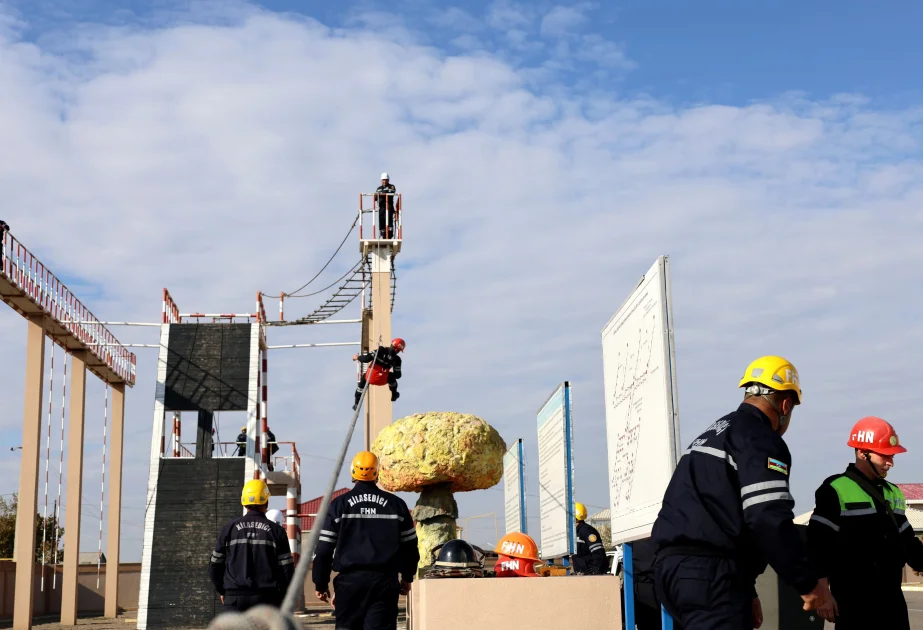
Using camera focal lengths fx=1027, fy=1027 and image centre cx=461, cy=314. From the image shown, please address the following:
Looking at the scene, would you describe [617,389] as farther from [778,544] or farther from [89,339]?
[89,339]

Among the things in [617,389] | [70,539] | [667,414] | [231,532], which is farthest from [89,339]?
[667,414]

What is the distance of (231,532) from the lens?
9.31 metres

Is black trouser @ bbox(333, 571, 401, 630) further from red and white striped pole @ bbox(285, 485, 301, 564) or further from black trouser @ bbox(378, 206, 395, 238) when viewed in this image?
black trouser @ bbox(378, 206, 395, 238)

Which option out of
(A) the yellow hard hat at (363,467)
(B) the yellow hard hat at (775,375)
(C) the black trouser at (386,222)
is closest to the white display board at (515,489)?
(A) the yellow hard hat at (363,467)

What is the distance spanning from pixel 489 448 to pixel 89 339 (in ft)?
38.0

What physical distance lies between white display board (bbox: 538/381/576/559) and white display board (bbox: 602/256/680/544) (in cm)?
187

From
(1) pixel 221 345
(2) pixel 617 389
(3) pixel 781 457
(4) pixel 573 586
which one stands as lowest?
(4) pixel 573 586

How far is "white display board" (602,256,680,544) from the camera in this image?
660 cm

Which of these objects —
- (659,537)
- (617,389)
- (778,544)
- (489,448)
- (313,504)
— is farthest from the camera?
(313,504)

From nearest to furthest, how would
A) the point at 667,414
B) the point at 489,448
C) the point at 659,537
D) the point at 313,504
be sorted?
the point at 659,537 < the point at 667,414 < the point at 489,448 < the point at 313,504

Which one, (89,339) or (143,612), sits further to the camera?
(89,339)

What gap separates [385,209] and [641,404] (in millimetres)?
20588

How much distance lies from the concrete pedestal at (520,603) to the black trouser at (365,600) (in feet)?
4.95

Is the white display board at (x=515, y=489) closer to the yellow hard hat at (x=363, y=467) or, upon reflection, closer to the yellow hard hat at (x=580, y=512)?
the yellow hard hat at (x=580, y=512)
